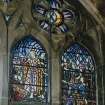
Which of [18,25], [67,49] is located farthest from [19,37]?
[67,49]

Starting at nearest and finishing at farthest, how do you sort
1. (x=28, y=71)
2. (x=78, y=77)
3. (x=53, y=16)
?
(x=28, y=71)
(x=78, y=77)
(x=53, y=16)

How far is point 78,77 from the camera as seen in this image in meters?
13.6

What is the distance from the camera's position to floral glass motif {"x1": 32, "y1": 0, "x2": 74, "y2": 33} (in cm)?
1369

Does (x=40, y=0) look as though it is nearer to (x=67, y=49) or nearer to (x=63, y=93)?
(x=67, y=49)

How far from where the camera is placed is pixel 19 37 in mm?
13344

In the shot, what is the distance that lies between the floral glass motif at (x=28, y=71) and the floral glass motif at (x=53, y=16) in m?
0.49

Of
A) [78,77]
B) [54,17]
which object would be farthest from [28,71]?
[54,17]

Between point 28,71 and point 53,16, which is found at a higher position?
point 53,16

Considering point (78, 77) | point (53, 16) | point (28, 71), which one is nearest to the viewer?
point (28, 71)

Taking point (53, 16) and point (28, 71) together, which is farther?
point (53, 16)

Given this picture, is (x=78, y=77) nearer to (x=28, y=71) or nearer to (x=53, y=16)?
(x=28, y=71)

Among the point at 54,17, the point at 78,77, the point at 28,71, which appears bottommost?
the point at 78,77

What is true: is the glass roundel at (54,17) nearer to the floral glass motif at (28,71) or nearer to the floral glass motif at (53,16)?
the floral glass motif at (53,16)

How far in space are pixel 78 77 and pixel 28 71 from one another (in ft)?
3.74
